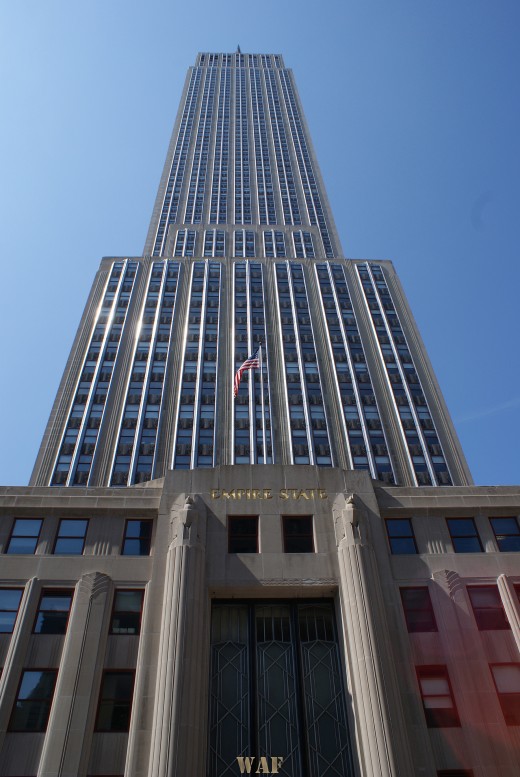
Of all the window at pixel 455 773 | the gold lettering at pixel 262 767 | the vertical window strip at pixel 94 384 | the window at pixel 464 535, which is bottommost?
the window at pixel 455 773

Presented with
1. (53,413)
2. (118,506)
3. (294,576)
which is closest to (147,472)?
(53,413)

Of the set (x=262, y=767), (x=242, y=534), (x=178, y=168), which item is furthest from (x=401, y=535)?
(x=178, y=168)

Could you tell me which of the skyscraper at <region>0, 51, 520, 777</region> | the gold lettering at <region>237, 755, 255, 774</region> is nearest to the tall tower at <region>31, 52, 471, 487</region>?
the skyscraper at <region>0, 51, 520, 777</region>

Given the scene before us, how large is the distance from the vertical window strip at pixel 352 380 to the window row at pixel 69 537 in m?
39.5

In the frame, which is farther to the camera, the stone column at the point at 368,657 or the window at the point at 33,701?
the window at the point at 33,701

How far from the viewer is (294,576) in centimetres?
3177

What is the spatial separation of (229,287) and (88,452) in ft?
128

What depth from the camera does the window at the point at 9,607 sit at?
29.6 metres

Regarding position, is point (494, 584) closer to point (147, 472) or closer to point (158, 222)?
point (147, 472)

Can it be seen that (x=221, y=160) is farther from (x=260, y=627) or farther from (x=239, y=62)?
(x=260, y=627)

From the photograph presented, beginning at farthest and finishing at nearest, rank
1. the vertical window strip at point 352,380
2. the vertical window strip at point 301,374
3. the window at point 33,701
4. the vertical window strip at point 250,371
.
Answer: the vertical window strip at point 301,374 → the vertical window strip at point 250,371 → the vertical window strip at point 352,380 → the window at point 33,701

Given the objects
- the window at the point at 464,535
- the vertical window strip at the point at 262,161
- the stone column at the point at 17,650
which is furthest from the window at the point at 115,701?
the vertical window strip at the point at 262,161

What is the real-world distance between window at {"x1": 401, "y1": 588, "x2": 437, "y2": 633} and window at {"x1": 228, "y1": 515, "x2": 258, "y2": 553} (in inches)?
326

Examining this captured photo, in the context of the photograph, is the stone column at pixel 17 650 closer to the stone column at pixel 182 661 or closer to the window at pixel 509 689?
the stone column at pixel 182 661
